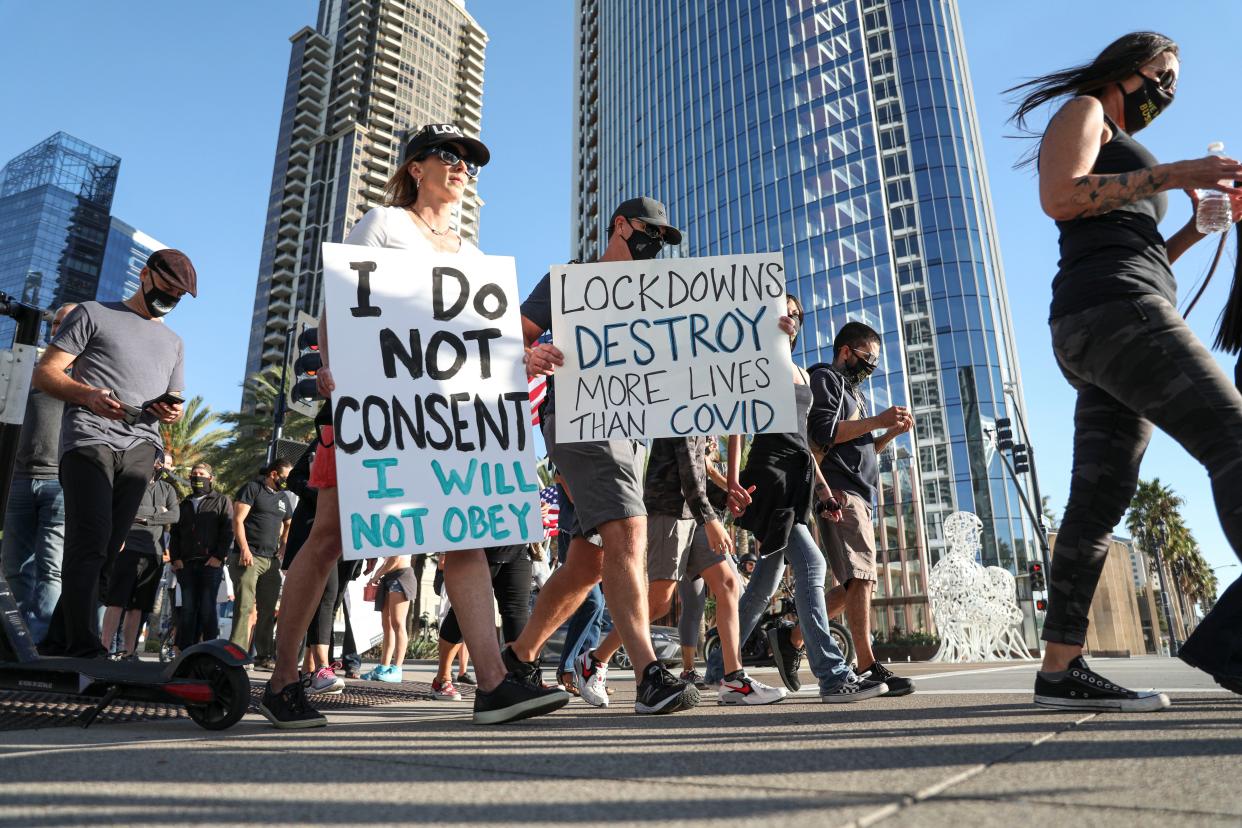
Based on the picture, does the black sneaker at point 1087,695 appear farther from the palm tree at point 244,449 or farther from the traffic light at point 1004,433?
the palm tree at point 244,449

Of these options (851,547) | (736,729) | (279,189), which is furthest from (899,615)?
(279,189)

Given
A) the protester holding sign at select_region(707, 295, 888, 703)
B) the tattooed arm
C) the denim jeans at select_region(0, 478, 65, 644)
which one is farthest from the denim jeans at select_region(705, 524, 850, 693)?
the denim jeans at select_region(0, 478, 65, 644)

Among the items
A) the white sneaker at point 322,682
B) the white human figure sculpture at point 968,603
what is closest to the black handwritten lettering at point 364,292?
the white sneaker at point 322,682

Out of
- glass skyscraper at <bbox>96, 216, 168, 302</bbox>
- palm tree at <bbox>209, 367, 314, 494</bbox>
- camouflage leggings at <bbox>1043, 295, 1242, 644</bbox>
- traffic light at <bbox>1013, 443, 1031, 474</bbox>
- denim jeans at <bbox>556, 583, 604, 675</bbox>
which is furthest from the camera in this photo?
glass skyscraper at <bbox>96, 216, 168, 302</bbox>

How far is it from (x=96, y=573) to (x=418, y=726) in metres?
1.61

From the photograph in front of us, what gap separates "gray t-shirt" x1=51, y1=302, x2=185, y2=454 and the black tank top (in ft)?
11.7

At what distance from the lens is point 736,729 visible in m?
2.33

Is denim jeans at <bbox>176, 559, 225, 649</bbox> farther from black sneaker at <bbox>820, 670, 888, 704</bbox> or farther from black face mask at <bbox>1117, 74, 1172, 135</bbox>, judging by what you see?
black face mask at <bbox>1117, 74, 1172, 135</bbox>

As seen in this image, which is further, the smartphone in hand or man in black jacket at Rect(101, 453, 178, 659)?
man in black jacket at Rect(101, 453, 178, 659)

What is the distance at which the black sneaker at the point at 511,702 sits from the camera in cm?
262

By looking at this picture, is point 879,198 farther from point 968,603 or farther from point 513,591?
point 513,591

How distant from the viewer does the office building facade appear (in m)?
94.6

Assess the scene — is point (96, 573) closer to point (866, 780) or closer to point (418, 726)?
point (418, 726)

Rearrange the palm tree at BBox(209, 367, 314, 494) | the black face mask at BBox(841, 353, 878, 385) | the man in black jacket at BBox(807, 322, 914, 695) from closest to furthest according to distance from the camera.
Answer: the man in black jacket at BBox(807, 322, 914, 695) < the black face mask at BBox(841, 353, 878, 385) < the palm tree at BBox(209, 367, 314, 494)
